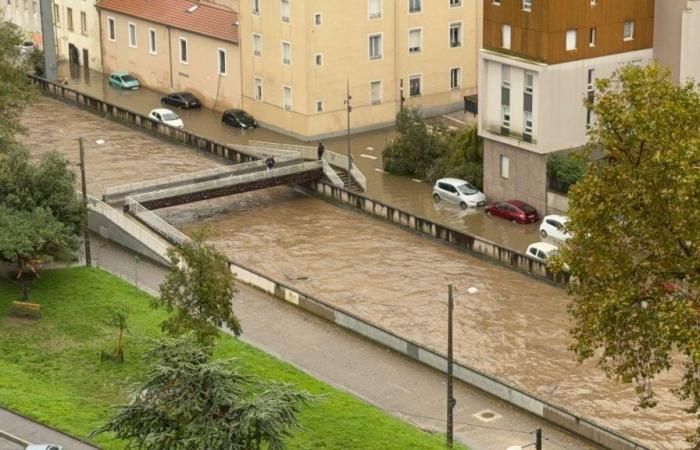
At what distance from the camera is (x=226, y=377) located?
1404 inches

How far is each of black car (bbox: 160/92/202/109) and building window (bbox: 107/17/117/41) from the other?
8.73 metres

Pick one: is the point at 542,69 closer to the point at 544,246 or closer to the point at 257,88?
the point at 544,246

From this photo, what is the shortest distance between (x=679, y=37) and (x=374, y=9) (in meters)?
17.8

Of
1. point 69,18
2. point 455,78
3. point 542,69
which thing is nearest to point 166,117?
point 455,78

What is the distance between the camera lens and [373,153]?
73.9m

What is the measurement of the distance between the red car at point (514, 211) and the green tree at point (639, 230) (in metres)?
25.3

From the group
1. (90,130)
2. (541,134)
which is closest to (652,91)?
(541,134)

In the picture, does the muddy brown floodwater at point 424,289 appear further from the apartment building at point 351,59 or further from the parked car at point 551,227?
the apartment building at point 351,59

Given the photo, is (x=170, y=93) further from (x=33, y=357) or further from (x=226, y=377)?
(x=226, y=377)

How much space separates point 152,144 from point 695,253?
4522 centimetres

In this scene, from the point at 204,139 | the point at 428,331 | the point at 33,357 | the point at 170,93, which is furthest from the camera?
the point at 170,93

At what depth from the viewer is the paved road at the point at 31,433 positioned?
4062 cm

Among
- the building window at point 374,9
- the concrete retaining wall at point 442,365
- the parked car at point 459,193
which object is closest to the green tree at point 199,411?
the concrete retaining wall at point 442,365

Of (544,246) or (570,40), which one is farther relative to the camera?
(570,40)
